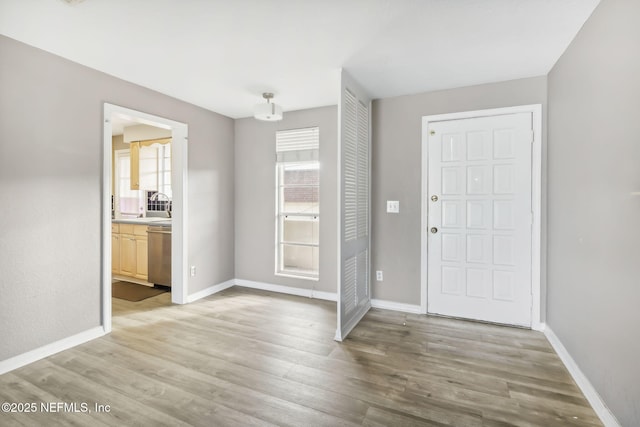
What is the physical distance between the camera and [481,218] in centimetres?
306

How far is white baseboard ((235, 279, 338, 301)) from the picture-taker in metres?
3.82

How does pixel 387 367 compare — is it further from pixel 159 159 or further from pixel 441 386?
pixel 159 159

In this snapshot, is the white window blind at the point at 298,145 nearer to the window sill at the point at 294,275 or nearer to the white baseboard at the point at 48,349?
the window sill at the point at 294,275

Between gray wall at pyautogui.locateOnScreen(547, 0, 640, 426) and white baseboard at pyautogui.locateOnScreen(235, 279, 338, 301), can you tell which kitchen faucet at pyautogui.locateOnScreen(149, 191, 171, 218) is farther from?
gray wall at pyautogui.locateOnScreen(547, 0, 640, 426)

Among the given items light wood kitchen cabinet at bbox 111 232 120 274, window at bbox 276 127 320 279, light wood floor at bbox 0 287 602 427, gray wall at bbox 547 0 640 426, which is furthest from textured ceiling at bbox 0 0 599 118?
light wood kitchen cabinet at bbox 111 232 120 274

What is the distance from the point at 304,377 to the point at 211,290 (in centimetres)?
231

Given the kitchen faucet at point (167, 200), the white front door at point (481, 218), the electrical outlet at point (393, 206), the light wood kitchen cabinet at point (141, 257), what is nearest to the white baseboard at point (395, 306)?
the white front door at point (481, 218)

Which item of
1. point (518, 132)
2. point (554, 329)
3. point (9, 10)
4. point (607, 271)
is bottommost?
point (554, 329)

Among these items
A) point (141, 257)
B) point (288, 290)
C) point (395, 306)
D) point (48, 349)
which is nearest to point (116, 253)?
point (141, 257)

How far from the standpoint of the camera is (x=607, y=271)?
1.72 meters

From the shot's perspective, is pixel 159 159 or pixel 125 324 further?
pixel 159 159

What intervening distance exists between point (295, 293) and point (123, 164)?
4.28 m

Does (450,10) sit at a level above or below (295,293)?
above

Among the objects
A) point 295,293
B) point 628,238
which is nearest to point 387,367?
point 628,238
